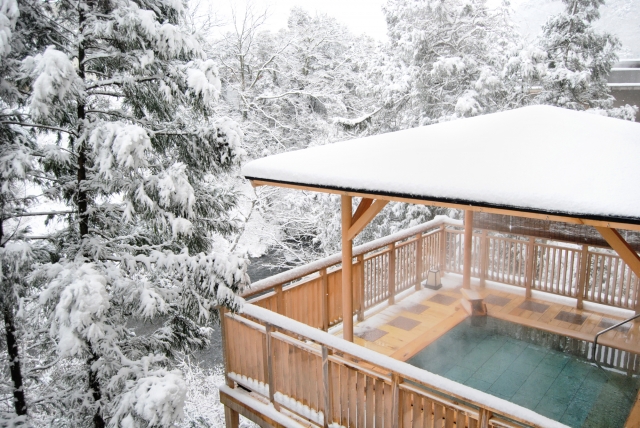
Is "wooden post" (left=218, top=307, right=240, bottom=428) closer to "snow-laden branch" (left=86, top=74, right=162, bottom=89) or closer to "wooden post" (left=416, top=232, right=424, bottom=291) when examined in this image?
"snow-laden branch" (left=86, top=74, right=162, bottom=89)

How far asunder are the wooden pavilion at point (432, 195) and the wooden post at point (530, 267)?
→ 0.97 meters

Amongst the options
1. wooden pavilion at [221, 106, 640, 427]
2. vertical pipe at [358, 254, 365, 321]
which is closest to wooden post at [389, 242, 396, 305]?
vertical pipe at [358, 254, 365, 321]

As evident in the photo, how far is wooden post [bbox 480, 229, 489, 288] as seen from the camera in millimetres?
7777

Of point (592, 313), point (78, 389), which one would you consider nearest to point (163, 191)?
point (78, 389)

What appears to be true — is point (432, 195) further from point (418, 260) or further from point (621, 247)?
point (418, 260)

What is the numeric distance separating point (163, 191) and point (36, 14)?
6.17 feet

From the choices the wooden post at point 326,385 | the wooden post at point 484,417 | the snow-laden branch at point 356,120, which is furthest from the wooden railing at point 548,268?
the snow-laden branch at point 356,120

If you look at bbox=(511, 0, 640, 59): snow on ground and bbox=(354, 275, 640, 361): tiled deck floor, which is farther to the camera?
bbox=(511, 0, 640, 59): snow on ground

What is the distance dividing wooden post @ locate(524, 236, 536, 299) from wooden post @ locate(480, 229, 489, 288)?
2.42 feet

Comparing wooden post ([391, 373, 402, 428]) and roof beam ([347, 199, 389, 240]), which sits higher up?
roof beam ([347, 199, 389, 240])

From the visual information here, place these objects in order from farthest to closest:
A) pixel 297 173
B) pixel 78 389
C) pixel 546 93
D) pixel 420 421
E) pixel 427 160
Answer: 1. pixel 546 93
2. pixel 297 173
3. pixel 427 160
4. pixel 78 389
5. pixel 420 421

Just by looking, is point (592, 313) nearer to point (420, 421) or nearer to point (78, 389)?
point (420, 421)

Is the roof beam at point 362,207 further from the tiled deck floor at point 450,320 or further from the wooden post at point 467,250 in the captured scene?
the wooden post at point 467,250

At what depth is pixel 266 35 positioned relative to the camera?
1909cm
